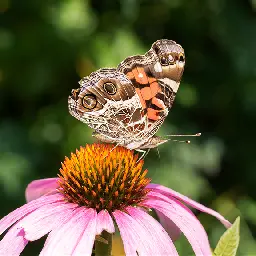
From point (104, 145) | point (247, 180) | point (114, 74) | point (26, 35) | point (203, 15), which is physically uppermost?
point (203, 15)

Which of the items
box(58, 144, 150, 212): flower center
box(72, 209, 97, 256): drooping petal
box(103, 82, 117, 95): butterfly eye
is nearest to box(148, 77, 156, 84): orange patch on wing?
box(103, 82, 117, 95): butterfly eye

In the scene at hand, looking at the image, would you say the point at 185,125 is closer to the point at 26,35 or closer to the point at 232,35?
the point at 232,35

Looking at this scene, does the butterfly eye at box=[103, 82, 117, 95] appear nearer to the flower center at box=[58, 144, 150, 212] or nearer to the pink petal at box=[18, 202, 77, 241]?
the flower center at box=[58, 144, 150, 212]

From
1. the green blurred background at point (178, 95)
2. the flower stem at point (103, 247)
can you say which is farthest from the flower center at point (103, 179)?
the green blurred background at point (178, 95)

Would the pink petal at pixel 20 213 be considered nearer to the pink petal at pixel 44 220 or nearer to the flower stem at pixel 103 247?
the pink petal at pixel 44 220

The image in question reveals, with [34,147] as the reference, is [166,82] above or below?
above

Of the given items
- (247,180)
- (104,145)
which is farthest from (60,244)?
(247,180)
